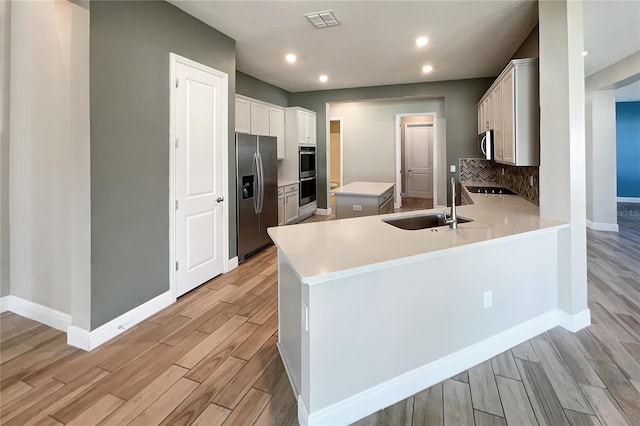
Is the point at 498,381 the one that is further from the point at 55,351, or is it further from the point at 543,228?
the point at 55,351

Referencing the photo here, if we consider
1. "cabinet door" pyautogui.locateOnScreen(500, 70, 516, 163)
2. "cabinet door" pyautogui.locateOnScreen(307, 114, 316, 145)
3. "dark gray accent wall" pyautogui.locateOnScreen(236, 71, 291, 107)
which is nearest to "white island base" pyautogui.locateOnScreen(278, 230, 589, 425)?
"cabinet door" pyautogui.locateOnScreen(500, 70, 516, 163)

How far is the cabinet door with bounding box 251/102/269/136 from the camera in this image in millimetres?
5485

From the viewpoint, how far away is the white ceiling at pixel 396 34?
315 cm

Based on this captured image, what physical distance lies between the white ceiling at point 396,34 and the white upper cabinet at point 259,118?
0.55 metres

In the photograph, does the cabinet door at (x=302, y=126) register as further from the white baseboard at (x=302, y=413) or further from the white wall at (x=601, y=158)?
the white baseboard at (x=302, y=413)

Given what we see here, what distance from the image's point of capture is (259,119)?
5.67 metres

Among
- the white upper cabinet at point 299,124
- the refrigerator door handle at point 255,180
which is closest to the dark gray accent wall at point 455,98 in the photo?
the white upper cabinet at point 299,124

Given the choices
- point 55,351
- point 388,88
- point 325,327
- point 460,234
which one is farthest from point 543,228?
point 388,88

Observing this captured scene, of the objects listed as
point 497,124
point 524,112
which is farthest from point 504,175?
point 524,112

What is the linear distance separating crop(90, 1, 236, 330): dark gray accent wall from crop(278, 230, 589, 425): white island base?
52.5 inches

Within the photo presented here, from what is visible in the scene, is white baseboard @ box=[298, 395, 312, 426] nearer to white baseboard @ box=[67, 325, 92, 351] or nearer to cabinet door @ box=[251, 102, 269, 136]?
white baseboard @ box=[67, 325, 92, 351]

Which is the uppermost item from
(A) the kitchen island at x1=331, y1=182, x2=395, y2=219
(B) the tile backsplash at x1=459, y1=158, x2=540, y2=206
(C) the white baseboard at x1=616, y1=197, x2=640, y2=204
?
(B) the tile backsplash at x1=459, y1=158, x2=540, y2=206

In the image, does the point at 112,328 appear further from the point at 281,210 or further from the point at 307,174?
the point at 307,174

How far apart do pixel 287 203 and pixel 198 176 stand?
9.15ft
